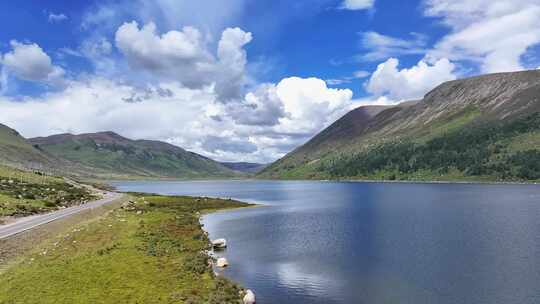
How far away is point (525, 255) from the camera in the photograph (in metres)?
68.0

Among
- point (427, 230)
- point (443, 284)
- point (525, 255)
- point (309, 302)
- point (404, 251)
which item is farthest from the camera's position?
point (427, 230)

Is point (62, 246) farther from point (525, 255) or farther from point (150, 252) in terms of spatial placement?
point (525, 255)

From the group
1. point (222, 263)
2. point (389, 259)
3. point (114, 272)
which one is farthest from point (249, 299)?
point (389, 259)

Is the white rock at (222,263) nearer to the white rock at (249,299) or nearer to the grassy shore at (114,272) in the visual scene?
the grassy shore at (114,272)

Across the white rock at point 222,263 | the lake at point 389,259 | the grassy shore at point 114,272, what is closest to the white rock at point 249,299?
the grassy shore at point 114,272

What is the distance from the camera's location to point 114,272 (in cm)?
4862

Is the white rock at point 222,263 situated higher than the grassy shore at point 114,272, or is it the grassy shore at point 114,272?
the grassy shore at point 114,272

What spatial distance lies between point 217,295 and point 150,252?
896 inches

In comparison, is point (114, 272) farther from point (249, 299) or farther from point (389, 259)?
point (389, 259)

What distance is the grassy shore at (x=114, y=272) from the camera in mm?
39594

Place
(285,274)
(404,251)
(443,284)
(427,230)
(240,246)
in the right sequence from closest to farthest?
1. (443,284)
2. (285,274)
3. (404,251)
4. (240,246)
5. (427,230)

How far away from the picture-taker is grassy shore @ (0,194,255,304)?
39.6 m

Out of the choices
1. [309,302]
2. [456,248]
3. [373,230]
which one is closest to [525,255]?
[456,248]

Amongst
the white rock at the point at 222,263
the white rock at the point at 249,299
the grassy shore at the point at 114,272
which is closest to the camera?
the grassy shore at the point at 114,272
